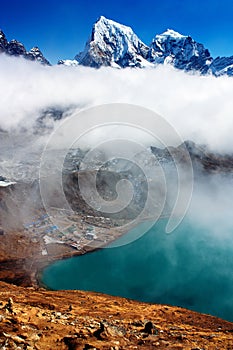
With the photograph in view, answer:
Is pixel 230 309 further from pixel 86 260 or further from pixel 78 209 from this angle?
pixel 78 209

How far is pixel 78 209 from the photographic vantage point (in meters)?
128

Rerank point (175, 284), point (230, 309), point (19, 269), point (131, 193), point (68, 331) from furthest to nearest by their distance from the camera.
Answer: point (131, 193) < point (19, 269) < point (175, 284) < point (230, 309) < point (68, 331)

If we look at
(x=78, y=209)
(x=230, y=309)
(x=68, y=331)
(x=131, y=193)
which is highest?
(x=131, y=193)

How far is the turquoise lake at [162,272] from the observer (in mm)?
66000

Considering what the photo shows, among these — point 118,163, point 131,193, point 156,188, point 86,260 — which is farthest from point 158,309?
point 118,163

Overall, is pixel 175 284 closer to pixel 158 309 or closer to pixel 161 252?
pixel 161 252

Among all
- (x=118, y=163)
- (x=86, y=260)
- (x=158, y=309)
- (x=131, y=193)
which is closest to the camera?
(x=158, y=309)

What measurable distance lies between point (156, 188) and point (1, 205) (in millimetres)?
72526

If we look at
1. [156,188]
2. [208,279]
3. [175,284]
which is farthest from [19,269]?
[156,188]

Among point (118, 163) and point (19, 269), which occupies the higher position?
point (118, 163)

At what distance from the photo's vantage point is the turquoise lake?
6600 cm

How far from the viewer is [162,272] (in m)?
78.6

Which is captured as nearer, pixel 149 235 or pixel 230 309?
pixel 230 309

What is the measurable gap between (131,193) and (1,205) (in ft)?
188
